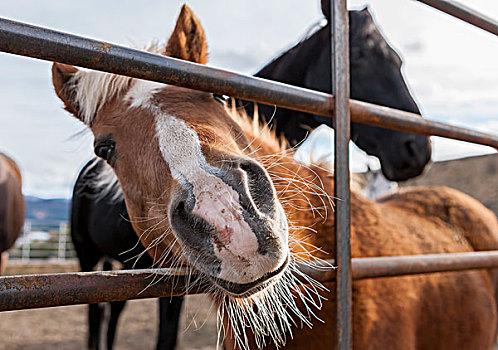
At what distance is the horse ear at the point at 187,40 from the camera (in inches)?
61.2

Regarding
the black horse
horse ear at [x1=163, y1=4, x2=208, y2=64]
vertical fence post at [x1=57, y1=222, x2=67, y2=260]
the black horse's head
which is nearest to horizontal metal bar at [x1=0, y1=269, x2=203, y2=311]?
horse ear at [x1=163, y1=4, x2=208, y2=64]

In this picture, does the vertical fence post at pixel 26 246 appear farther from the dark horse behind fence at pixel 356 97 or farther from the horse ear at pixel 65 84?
the horse ear at pixel 65 84

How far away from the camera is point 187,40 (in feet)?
5.31

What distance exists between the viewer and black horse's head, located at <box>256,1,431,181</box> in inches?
117

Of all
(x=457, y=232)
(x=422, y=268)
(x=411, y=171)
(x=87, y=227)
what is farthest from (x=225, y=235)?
(x=87, y=227)

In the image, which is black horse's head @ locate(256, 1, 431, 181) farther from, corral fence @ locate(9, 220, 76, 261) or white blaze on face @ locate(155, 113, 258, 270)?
corral fence @ locate(9, 220, 76, 261)

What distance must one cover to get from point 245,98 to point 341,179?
380 millimetres

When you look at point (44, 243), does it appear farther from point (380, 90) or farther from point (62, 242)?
point (380, 90)

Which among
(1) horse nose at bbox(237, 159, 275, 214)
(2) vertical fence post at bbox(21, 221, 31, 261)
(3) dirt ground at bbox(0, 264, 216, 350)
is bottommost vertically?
(3) dirt ground at bbox(0, 264, 216, 350)

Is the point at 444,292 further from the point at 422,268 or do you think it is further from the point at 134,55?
the point at 134,55

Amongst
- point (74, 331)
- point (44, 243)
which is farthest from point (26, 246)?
point (74, 331)

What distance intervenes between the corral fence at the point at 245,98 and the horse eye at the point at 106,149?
0.52 metres

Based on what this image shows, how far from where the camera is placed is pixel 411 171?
3.03 metres

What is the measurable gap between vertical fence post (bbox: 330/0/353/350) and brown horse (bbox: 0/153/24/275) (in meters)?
5.44
